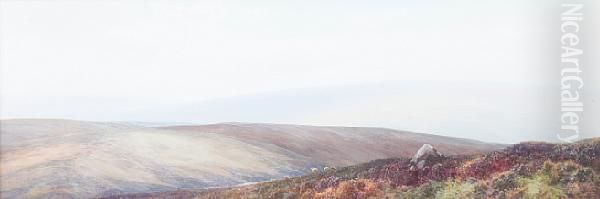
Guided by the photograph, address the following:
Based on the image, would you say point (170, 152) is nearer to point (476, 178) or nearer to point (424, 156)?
point (424, 156)

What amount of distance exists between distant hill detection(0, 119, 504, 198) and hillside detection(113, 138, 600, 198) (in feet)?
25.9

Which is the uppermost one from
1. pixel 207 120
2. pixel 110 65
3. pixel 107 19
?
pixel 107 19

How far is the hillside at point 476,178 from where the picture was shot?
489 inches

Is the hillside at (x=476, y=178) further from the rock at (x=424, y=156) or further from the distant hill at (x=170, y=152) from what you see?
the distant hill at (x=170, y=152)

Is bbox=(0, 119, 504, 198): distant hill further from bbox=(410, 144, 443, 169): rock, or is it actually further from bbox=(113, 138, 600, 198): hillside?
bbox=(410, 144, 443, 169): rock

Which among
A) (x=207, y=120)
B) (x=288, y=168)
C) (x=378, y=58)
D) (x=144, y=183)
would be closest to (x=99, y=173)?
(x=144, y=183)

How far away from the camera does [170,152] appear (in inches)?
1142

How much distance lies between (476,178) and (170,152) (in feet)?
57.7

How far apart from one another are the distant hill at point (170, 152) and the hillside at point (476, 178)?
7.88 meters

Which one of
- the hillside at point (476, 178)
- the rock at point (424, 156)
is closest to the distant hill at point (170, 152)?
the hillside at point (476, 178)

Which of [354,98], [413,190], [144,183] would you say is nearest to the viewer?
[413,190]

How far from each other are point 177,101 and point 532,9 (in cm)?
1969

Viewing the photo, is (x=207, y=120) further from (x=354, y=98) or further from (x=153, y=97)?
(x=354, y=98)

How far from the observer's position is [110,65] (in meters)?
32.8
